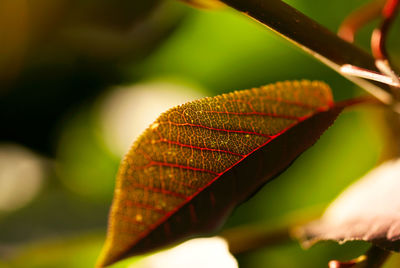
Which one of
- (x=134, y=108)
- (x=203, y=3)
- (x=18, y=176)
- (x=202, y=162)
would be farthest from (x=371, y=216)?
(x=18, y=176)

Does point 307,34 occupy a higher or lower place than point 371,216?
higher

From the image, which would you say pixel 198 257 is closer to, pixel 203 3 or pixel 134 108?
pixel 203 3

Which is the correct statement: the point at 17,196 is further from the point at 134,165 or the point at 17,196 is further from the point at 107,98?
the point at 134,165

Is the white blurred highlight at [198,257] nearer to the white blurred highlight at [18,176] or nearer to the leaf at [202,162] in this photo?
the leaf at [202,162]

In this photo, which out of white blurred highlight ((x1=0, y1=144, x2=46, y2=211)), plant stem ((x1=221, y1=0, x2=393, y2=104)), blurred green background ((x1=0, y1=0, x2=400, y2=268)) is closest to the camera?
plant stem ((x1=221, y1=0, x2=393, y2=104))

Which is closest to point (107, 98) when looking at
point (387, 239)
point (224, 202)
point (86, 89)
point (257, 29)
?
point (86, 89)

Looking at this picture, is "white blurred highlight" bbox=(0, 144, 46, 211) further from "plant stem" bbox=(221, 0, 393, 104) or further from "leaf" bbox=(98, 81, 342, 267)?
"plant stem" bbox=(221, 0, 393, 104)

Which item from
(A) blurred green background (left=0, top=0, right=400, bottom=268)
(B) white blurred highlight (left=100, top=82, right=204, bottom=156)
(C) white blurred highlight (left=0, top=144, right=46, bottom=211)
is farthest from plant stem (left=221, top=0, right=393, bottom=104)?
(C) white blurred highlight (left=0, top=144, right=46, bottom=211)
